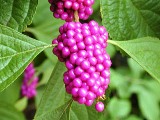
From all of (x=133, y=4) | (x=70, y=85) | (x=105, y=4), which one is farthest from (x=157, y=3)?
(x=70, y=85)

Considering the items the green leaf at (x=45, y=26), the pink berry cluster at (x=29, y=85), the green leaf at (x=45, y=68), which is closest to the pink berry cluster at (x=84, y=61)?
the green leaf at (x=45, y=26)

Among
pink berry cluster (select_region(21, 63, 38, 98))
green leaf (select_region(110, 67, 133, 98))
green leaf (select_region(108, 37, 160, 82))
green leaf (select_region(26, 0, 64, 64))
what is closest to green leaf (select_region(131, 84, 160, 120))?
green leaf (select_region(110, 67, 133, 98))

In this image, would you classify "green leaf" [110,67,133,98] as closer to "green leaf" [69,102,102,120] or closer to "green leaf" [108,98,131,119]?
"green leaf" [108,98,131,119]

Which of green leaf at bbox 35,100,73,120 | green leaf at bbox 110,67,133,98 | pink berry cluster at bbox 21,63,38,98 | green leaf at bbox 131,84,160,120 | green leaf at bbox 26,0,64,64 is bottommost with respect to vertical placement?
green leaf at bbox 131,84,160,120

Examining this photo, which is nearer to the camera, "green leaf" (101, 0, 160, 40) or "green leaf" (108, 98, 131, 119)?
"green leaf" (101, 0, 160, 40)

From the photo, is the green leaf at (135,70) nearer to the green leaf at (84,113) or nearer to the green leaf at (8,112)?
the green leaf at (8,112)

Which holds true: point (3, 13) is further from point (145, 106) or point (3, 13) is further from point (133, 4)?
point (145, 106)
